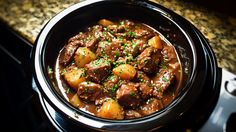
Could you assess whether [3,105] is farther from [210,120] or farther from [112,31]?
[210,120]

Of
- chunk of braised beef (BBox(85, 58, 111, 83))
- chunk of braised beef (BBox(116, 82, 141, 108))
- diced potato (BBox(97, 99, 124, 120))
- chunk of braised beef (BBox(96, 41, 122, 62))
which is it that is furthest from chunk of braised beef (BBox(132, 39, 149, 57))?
diced potato (BBox(97, 99, 124, 120))

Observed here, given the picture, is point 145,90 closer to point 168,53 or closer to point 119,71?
point 119,71

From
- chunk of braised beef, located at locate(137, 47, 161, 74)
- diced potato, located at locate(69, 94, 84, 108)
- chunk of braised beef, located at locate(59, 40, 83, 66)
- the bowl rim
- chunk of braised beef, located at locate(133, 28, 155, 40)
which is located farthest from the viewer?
chunk of braised beef, located at locate(133, 28, 155, 40)

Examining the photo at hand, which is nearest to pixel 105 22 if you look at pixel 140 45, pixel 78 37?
pixel 78 37

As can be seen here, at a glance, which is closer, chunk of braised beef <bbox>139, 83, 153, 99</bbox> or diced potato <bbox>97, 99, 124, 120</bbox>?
diced potato <bbox>97, 99, 124, 120</bbox>

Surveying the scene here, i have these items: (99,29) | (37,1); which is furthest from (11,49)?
(99,29)

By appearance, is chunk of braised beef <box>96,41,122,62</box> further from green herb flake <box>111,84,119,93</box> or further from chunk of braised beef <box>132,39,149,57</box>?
green herb flake <box>111,84,119,93</box>
